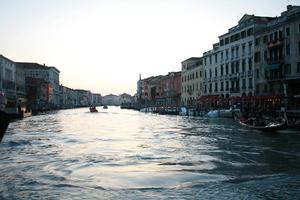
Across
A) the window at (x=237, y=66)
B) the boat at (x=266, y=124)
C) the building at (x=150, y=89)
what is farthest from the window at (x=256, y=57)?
the building at (x=150, y=89)

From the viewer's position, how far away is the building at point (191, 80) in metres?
92.3

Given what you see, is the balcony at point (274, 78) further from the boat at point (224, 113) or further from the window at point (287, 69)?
the boat at point (224, 113)

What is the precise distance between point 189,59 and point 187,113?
2791 cm

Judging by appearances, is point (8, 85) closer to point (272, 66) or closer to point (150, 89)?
point (272, 66)

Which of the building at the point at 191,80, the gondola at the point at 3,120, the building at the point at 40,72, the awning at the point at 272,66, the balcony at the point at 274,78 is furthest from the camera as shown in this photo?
the building at the point at 40,72

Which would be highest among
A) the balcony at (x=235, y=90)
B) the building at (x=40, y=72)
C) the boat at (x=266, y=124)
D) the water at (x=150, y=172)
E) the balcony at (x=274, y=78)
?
the building at (x=40, y=72)

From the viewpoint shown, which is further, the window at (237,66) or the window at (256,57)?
the window at (237,66)

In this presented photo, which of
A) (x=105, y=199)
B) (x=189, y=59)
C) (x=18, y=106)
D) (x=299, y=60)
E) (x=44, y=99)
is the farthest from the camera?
(x=44, y=99)

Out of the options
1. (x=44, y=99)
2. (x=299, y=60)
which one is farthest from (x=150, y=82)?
(x=299, y=60)

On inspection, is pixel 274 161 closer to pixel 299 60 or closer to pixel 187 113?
pixel 299 60

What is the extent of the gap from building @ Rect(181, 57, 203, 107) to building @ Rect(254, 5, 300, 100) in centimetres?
2799

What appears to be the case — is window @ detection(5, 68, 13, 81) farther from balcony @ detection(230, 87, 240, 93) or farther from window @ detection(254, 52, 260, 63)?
window @ detection(254, 52, 260, 63)

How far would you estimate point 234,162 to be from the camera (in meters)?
16.6

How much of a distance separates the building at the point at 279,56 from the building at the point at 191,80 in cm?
2799
